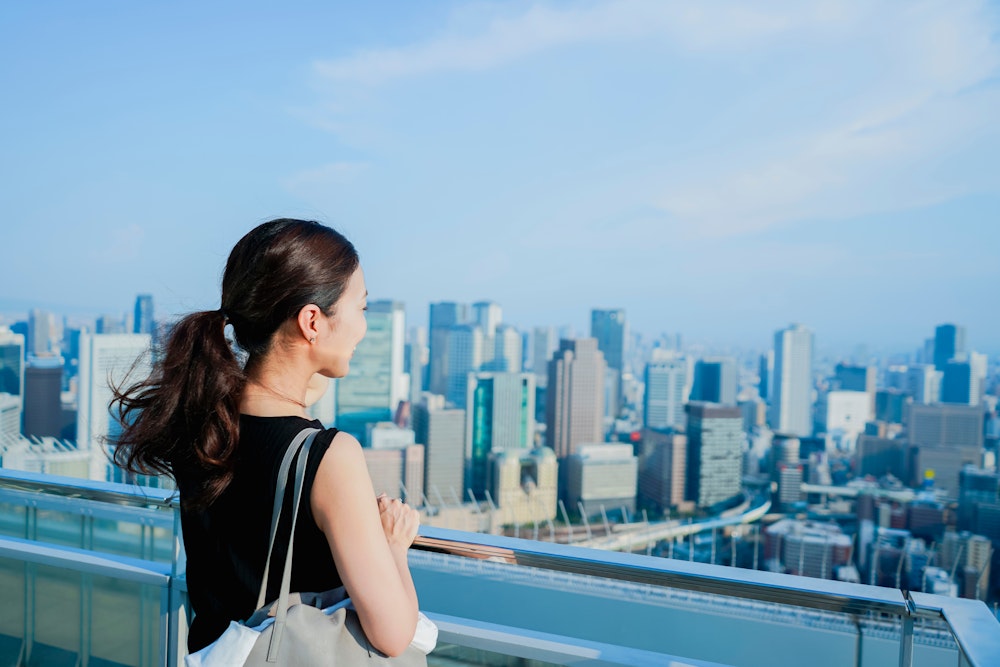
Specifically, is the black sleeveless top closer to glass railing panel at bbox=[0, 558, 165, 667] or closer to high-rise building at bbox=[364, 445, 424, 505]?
glass railing panel at bbox=[0, 558, 165, 667]

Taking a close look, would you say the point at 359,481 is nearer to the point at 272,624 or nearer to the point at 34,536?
the point at 272,624

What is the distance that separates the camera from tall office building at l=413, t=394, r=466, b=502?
82.7ft

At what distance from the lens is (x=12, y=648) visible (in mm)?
1623

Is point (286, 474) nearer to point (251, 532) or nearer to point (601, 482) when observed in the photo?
point (251, 532)

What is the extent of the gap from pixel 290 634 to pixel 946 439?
2995 centimetres

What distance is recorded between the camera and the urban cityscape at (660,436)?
1734 centimetres

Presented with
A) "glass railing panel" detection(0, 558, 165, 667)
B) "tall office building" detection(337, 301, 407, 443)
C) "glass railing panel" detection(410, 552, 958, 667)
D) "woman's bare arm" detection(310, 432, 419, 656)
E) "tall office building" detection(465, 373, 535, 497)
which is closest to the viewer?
"woman's bare arm" detection(310, 432, 419, 656)

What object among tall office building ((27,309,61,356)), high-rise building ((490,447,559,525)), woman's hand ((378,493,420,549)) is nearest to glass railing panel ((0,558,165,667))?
woman's hand ((378,493,420,549))

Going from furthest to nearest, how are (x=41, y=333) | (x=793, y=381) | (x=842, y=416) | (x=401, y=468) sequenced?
1. (x=793, y=381)
2. (x=842, y=416)
3. (x=401, y=468)
4. (x=41, y=333)

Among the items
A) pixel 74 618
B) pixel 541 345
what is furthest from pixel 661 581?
pixel 541 345

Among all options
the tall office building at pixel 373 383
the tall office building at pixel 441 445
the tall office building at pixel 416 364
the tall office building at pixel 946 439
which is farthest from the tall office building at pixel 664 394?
the tall office building at pixel 373 383

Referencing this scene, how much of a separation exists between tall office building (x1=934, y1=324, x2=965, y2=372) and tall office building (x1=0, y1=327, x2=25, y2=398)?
34309 mm

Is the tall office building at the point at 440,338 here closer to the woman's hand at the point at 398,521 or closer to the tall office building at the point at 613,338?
the tall office building at the point at 613,338

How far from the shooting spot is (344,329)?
2.29 ft
